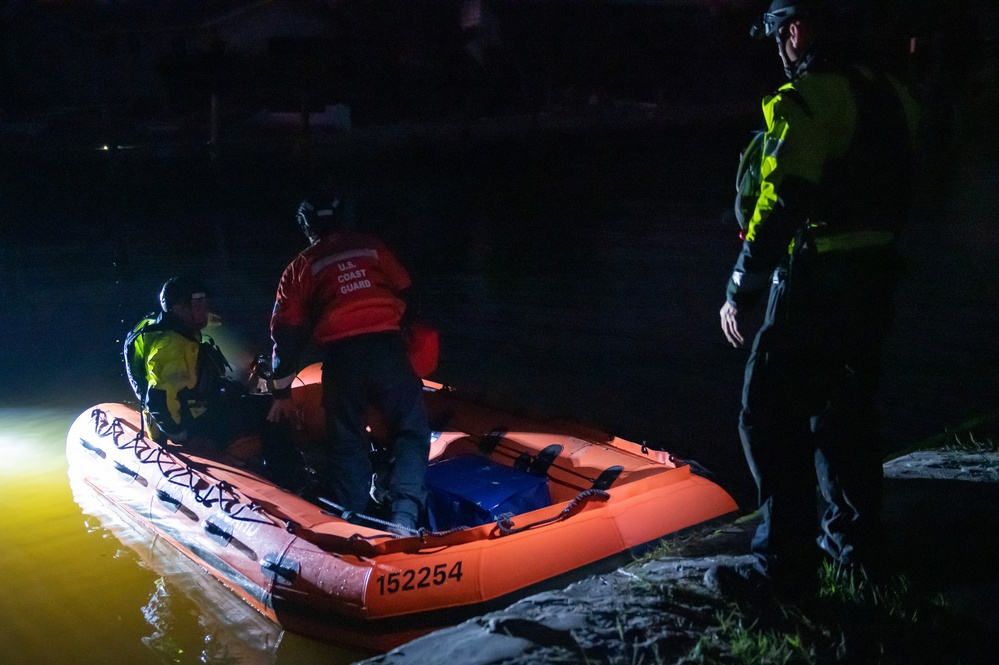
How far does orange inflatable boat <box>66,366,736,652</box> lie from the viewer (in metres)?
3.62

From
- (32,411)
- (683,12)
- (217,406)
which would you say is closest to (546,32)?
(683,12)

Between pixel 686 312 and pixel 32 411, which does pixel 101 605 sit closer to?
pixel 32 411

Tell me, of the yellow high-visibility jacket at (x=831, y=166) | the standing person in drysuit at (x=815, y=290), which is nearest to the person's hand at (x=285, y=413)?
the standing person in drysuit at (x=815, y=290)

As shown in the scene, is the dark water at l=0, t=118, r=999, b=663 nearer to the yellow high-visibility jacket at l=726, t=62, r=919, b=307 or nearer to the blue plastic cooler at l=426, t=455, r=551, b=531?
the blue plastic cooler at l=426, t=455, r=551, b=531

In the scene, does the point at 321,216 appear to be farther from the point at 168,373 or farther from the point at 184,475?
the point at 184,475

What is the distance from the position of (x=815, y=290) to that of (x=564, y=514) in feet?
5.62

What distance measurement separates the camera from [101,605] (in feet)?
14.9

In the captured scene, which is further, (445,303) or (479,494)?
(445,303)

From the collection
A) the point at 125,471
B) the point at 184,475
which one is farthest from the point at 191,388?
the point at 125,471

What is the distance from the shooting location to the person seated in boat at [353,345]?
411cm

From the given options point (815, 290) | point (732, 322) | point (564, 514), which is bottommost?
point (564, 514)

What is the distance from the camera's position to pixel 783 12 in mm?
2523

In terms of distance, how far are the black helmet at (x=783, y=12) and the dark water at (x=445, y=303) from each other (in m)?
2.94

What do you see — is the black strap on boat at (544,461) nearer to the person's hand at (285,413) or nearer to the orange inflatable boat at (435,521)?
the orange inflatable boat at (435,521)
